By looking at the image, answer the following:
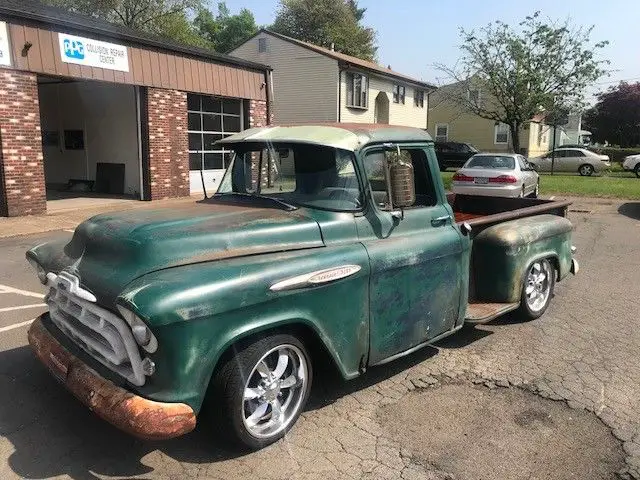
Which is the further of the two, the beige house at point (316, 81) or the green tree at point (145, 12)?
the green tree at point (145, 12)

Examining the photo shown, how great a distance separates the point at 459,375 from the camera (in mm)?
4324

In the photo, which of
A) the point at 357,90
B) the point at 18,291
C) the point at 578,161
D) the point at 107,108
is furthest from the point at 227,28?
the point at 18,291

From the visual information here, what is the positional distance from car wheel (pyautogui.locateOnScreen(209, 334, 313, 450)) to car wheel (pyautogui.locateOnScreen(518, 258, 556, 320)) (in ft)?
9.26

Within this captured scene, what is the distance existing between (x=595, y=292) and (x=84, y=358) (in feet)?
19.5

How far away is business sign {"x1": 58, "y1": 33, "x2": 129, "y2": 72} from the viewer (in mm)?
12547

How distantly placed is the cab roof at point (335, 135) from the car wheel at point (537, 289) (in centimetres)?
202

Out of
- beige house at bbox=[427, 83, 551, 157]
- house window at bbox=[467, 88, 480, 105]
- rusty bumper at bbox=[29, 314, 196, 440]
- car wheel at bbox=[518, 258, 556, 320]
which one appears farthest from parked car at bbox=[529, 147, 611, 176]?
rusty bumper at bbox=[29, 314, 196, 440]

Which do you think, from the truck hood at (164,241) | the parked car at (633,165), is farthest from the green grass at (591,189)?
the truck hood at (164,241)

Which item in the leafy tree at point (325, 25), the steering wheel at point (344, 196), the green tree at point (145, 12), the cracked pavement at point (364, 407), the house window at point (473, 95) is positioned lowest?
the cracked pavement at point (364, 407)

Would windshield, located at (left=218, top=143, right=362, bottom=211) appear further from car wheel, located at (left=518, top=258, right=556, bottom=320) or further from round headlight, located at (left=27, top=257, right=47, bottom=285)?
car wheel, located at (left=518, top=258, right=556, bottom=320)

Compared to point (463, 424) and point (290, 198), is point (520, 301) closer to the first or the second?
point (463, 424)

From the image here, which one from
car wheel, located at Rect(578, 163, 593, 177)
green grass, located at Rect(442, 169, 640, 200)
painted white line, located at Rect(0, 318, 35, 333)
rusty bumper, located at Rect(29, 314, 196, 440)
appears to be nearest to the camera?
rusty bumper, located at Rect(29, 314, 196, 440)

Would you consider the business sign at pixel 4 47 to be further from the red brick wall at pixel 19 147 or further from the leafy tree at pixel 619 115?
the leafy tree at pixel 619 115

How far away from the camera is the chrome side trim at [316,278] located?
3.10 metres
